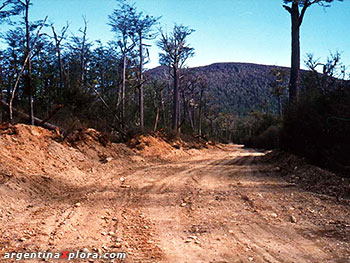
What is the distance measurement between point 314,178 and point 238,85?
141 m

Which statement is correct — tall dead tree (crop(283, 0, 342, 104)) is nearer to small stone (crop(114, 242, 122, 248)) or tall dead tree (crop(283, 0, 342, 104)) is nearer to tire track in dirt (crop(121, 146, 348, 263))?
tire track in dirt (crop(121, 146, 348, 263))

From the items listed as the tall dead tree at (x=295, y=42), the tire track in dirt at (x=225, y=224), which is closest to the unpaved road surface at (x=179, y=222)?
the tire track in dirt at (x=225, y=224)

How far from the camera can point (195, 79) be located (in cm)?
3819

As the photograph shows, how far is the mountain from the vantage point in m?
121

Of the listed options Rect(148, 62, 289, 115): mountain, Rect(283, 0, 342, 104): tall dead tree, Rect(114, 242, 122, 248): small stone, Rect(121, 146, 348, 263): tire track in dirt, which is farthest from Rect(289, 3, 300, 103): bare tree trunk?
Rect(148, 62, 289, 115): mountain

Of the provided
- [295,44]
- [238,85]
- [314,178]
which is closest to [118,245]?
[314,178]

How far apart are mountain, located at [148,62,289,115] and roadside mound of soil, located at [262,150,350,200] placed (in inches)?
4011

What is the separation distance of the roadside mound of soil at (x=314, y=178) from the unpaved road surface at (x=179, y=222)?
432 millimetres

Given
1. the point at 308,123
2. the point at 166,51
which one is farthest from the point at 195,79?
the point at 308,123

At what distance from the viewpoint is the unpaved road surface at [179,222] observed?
9.36 feet

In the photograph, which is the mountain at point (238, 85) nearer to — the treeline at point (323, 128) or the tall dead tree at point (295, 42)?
the tall dead tree at point (295, 42)

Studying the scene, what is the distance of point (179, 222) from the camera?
382 centimetres

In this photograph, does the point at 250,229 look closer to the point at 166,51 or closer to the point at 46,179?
the point at 46,179

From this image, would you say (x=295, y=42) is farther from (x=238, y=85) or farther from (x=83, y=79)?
(x=238, y=85)
